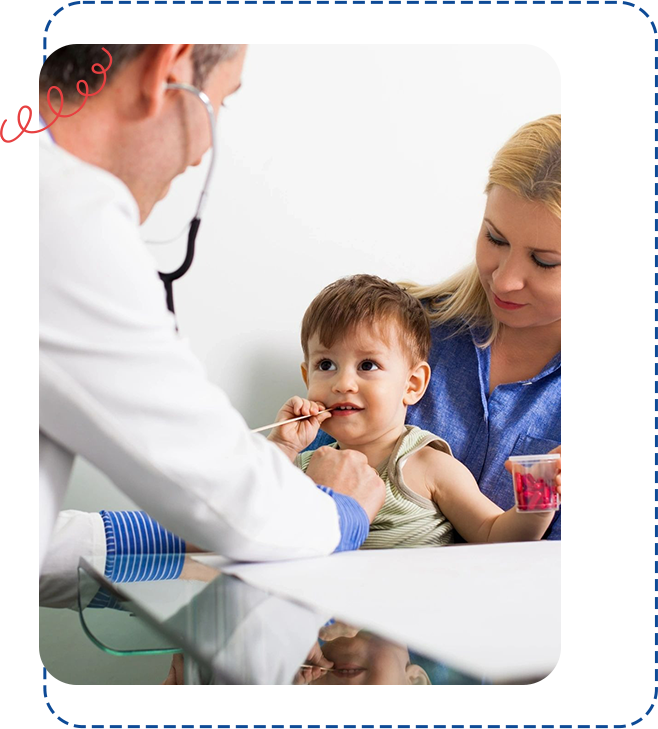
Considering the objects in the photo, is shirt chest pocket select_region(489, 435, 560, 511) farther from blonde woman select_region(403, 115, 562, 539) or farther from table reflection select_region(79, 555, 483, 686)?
table reflection select_region(79, 555, 483, 686)

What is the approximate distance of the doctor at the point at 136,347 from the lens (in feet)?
2.21

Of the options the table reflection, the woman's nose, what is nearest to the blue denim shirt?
the woman's nose

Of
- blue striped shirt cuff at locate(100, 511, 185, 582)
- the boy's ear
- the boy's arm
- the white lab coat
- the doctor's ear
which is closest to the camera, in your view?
the white lab coat

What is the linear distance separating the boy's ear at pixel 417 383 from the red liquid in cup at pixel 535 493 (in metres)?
0.22

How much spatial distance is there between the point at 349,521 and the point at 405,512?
29cm

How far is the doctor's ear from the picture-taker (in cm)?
81

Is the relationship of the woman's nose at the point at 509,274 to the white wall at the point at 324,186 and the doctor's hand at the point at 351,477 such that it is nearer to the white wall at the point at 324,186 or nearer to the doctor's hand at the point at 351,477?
the white wall at the point at 324,186

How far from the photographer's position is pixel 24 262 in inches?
31.0

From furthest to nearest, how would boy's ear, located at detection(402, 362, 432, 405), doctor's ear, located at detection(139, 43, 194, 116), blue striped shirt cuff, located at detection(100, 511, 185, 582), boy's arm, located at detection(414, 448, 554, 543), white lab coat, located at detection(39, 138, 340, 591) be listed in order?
boy's ear, located at detection(402, 362, 432, 405) < boy's arm, located at detection(414, 448, 554, 543) < blue striped shirt cuff, located at detection(100, 511, 185, 582) < doctor's ear, located at detection(139, 43, 194, 116) < white lab coat, located at detection(39, 138, 340, 591)

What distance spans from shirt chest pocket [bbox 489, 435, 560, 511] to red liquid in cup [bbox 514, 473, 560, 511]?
0.10 metres

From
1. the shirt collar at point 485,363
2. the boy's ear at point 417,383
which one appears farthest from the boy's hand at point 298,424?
the shirt collar at point 485,363

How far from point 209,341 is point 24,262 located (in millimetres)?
349

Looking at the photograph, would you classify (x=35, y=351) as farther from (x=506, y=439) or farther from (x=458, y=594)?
(x=506, y=439)

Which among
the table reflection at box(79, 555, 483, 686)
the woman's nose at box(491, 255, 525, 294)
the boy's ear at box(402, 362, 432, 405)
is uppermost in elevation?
the woman's nose at box(491, 255, 525, 294)
